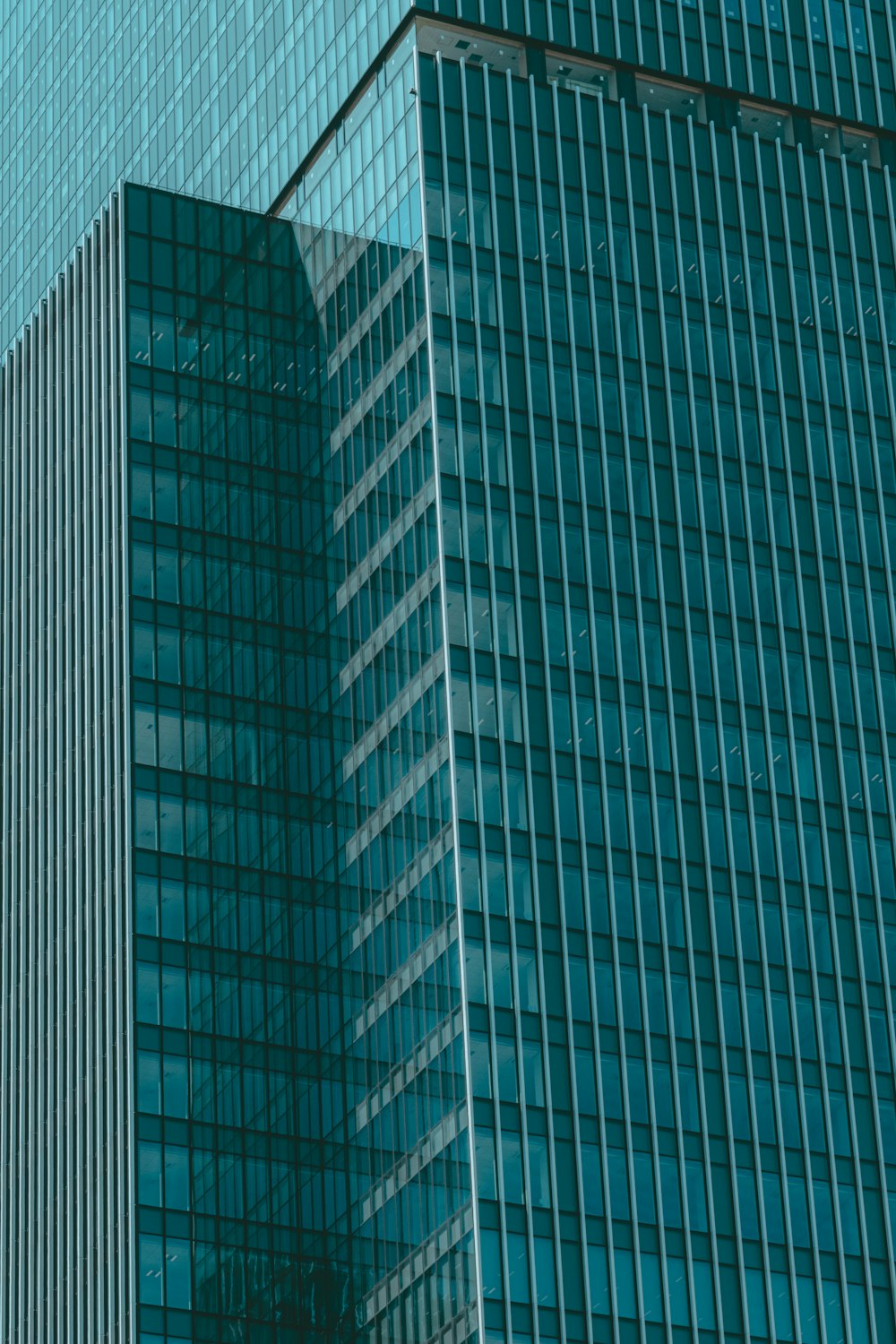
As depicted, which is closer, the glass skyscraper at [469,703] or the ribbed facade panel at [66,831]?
the glass skyscraper at [469,703]

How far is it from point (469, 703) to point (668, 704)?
27.0ft

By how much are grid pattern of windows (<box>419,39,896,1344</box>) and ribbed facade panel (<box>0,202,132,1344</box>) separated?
629 inches

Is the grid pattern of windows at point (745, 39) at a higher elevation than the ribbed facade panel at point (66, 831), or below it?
higher

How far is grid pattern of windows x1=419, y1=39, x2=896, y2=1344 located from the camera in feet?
357

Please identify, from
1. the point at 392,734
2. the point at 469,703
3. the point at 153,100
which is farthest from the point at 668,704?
the point at 153,100

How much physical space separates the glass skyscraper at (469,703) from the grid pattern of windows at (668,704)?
178 millimetres

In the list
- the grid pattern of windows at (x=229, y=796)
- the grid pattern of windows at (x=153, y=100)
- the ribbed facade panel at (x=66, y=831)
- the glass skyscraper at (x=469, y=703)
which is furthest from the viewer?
the grid pattern of windows at (x=153, y=100)

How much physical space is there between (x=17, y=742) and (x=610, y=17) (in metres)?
37.9

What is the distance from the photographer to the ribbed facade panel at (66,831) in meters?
119

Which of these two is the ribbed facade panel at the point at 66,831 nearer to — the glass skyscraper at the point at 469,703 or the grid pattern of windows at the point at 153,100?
the glass skyscraper at the point at 469,703

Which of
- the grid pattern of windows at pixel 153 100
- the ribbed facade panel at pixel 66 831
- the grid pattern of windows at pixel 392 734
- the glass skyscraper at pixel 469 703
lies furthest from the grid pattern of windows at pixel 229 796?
the grid pattern of windows at pixel 153 100

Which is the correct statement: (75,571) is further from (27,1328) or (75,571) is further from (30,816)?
(27,1328)

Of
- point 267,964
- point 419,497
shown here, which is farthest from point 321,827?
point 419,497

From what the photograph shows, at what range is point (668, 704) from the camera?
118188mm
